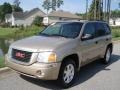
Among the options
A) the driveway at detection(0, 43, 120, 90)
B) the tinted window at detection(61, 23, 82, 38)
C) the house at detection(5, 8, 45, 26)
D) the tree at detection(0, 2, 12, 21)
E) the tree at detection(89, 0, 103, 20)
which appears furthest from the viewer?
the tree at detection(0, 2, 12, 21)

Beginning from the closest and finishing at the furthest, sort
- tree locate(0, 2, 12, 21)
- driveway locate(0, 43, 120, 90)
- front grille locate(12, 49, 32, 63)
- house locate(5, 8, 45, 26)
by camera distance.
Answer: front grille locate(12, 49, 32, 63) → driveway locate(0, 43, 120, 90) → house locate(5, 8, 45, 26) → tree locate(0, 2, 12, 21)

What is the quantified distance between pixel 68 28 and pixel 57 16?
7460cm

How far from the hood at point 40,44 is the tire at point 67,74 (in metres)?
0.58

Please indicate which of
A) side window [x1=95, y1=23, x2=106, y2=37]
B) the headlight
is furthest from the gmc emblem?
side window [x1=95, y1=23, x2=106, y2=37]

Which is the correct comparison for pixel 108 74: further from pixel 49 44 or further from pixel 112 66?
pixel 49 44

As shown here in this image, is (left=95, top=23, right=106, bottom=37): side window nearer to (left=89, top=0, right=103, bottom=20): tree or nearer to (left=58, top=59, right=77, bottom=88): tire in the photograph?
(left=58, top=59, right=77, bottom=88): tire

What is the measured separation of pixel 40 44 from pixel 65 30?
4.84 ft

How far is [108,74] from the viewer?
8.30 m

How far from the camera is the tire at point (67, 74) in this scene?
255 inches

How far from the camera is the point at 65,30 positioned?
7727 mm

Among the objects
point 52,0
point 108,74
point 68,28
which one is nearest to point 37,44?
point 68,28

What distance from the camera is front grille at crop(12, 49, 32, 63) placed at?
20.5ft

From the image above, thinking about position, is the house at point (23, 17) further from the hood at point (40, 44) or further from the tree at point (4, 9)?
the hood at point (40, 44)

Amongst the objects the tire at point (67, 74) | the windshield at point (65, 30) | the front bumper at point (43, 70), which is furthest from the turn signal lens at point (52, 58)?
the windshield at point (65, 30)
